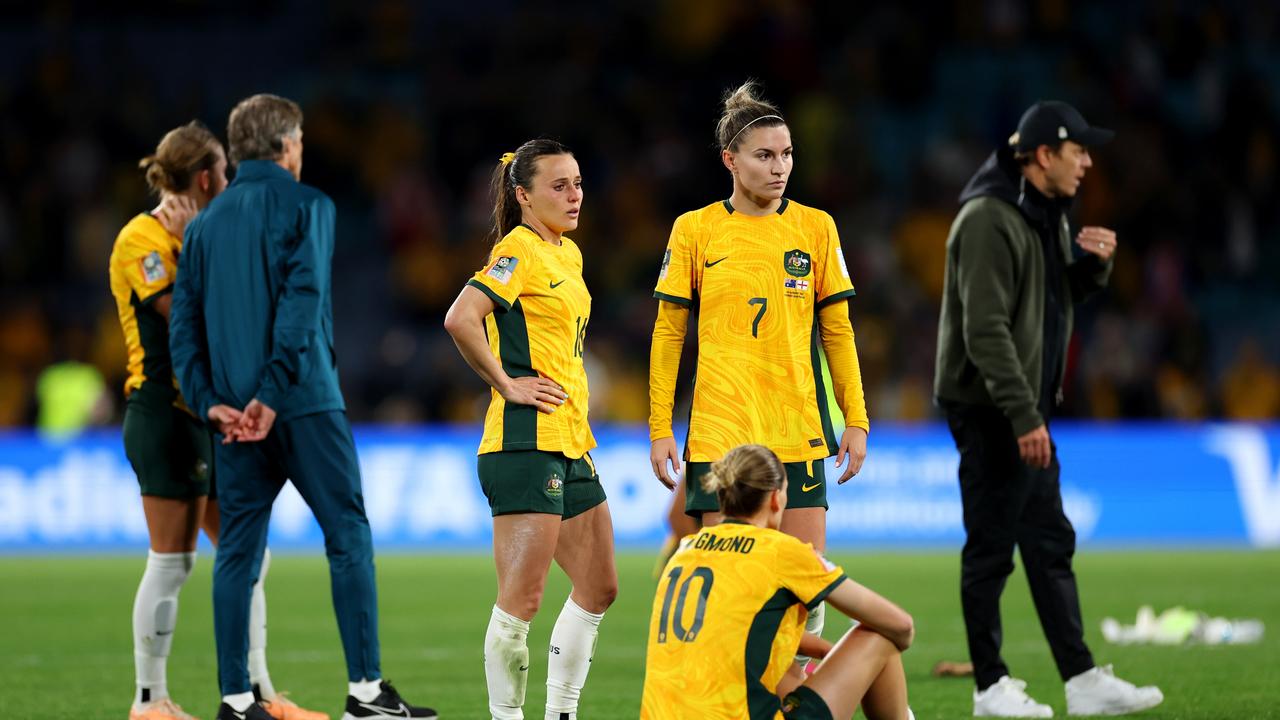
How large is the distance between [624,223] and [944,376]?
576 inches

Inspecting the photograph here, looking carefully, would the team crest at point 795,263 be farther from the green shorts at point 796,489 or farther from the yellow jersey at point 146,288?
the yellow jersey at point 146,288

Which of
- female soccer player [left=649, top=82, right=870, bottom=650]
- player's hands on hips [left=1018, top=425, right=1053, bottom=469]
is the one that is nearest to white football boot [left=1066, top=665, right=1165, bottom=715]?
player's hands on hips [left=1018, top=425, right=1053, bottom=469]

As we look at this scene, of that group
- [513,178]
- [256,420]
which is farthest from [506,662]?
[513,178]

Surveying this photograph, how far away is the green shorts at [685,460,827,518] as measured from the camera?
245 inches

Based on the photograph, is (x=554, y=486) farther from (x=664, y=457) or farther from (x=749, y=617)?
(x=749, y=617)

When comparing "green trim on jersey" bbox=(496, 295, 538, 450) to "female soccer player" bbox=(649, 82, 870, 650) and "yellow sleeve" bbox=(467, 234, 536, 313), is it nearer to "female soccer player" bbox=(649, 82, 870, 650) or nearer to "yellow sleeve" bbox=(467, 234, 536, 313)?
"yellow sleeve" bbox=(467, 234, 536, 313)

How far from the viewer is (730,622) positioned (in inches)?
202

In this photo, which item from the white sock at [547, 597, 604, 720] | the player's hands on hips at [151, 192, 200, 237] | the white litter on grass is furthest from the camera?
the white litter on grass

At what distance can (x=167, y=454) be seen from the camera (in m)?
6.97

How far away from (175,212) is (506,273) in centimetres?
179

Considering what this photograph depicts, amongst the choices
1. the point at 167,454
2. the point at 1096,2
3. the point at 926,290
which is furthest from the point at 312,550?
the point at 1096,2

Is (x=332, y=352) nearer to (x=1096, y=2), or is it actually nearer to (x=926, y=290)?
(x=926, y=290)

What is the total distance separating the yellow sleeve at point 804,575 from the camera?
5.15 meters

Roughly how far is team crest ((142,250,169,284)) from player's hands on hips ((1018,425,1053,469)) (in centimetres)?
369
